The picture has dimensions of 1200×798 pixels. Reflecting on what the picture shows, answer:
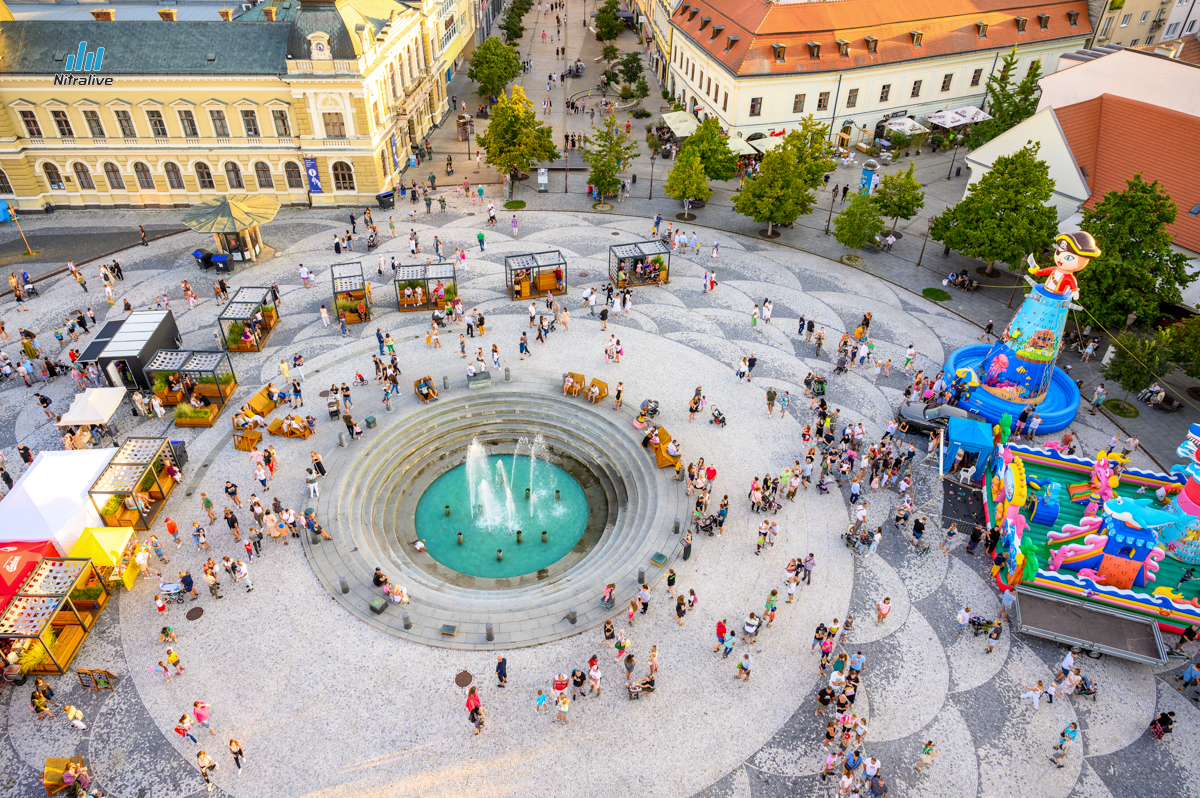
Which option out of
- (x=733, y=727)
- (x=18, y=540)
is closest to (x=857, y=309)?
(x=733, y=727)

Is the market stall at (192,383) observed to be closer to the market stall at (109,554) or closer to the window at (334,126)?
the market stall at (109,554)

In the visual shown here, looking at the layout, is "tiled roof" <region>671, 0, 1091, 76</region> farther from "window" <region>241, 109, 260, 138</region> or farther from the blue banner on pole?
"window" <region>241, 109, 260, 138</region>

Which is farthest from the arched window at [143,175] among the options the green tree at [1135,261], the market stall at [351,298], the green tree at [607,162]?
the green tree at [1135,261]

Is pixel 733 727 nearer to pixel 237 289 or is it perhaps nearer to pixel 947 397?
pixel 947 397

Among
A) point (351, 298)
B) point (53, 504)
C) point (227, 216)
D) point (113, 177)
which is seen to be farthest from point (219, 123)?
point (53, 504)

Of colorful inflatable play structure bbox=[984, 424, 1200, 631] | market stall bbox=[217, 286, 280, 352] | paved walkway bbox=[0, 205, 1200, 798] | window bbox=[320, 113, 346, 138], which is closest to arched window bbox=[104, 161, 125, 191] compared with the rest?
window bbox=[320, 113, 346, 138]

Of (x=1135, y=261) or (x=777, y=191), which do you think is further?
(x=777, y=191)

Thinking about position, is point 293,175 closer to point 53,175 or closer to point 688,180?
point 53,175
